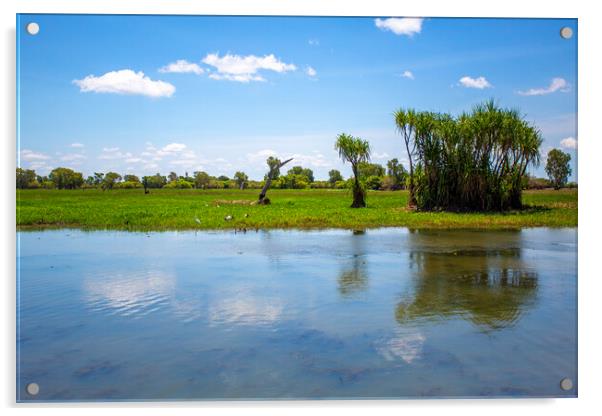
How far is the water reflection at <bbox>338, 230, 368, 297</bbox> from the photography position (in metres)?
5.35

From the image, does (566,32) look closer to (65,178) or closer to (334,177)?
(334,177)

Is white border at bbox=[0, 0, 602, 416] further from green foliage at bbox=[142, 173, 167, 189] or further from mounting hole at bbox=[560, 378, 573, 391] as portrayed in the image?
green foliage at bbox=[142, 173, 167, 189]

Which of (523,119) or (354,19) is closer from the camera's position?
(354,19)

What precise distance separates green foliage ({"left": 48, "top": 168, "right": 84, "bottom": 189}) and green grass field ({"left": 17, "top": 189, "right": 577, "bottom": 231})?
30 centimetres

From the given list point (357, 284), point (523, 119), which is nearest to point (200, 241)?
point (357, 284)

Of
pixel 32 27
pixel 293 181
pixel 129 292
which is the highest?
pixel 32 27

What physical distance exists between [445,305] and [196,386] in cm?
235

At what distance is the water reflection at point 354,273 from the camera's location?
5.35 meters

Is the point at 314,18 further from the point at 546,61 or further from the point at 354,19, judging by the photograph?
the point at 546,61

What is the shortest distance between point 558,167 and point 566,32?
166cm

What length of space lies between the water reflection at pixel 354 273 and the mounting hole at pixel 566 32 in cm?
289

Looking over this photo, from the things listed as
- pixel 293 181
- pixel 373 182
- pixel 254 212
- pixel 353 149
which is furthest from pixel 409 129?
pixel 254 212

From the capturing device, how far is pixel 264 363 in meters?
3.71

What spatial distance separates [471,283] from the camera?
18.5 feet
